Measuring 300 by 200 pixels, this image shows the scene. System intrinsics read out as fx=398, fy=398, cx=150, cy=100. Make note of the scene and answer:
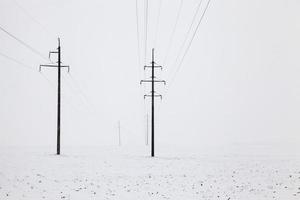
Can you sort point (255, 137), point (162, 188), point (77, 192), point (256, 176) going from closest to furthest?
point (77, 192) < point (162, 188) < point (256, 176) < point (255, 137)

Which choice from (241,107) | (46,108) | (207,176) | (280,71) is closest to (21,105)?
(46,108)

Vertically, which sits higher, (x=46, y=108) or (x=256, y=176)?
(x=46, y=108)

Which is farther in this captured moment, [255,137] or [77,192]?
[255,137]

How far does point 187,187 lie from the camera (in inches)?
899

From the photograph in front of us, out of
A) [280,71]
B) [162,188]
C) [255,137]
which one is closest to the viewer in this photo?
[162,188]

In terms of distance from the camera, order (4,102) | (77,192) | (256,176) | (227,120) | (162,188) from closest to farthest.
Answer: (77,192)
(162,188)
(256,176)
(4,102)
(227,120)

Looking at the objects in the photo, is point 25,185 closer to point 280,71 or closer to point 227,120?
point 280,71

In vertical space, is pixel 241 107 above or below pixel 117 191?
above

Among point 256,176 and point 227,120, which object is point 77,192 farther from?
point 227,120

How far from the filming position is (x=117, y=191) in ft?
70.0

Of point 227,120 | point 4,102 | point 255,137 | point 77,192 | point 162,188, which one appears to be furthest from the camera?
point 227,120

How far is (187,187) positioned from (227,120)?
125 meters

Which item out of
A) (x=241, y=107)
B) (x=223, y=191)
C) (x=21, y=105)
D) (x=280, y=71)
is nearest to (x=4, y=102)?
(x=21, y=105)

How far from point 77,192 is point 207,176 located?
35.2 feet
